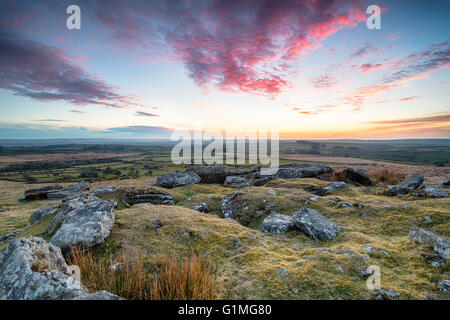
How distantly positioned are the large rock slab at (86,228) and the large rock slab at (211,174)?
17.3 m

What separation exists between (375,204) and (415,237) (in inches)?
162

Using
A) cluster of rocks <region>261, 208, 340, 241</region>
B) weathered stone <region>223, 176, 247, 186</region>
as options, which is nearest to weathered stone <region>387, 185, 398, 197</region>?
cluster of rocks <region>261, 208, 340, 241</region>

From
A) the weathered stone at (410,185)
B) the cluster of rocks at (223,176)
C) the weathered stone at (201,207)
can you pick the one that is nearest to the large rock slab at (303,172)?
the cluster of rocks at (223,176)

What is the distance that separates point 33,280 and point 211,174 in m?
22.5

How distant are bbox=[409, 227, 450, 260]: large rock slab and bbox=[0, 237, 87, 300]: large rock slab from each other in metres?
9.05

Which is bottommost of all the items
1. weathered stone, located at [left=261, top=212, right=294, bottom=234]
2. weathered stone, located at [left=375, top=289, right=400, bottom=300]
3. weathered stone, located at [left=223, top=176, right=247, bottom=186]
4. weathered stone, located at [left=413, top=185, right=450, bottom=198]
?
weathered stone, located at [left=223, top=176, right=247, bottom=186]

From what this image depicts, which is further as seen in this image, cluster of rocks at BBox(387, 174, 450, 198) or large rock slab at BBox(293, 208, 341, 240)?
cluster of rocks at BBox(387, 174, 450, 198)

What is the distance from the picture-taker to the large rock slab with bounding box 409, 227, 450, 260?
527 centimetres

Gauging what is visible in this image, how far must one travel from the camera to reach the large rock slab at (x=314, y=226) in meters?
7.39

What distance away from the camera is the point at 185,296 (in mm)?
3682

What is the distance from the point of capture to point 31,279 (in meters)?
3.41

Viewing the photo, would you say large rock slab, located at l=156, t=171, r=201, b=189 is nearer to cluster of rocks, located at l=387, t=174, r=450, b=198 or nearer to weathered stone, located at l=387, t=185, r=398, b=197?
weathered stone, located at l=387, t=185, r=398, b=197

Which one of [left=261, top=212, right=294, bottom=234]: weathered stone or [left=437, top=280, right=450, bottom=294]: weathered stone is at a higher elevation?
[left=437, top=280, right=450, bottom=294]: weathered stone
